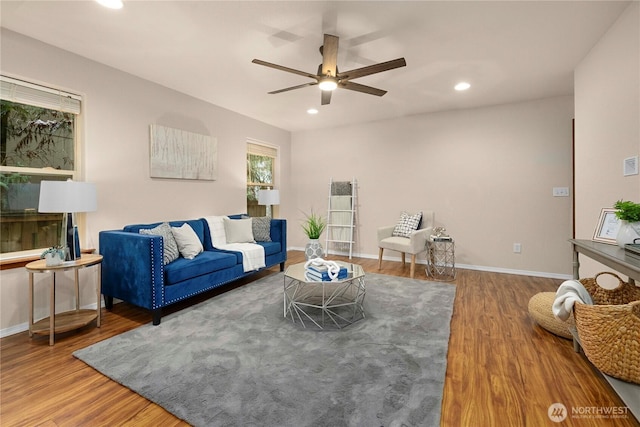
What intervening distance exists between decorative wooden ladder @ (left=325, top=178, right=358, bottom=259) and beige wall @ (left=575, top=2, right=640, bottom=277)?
3.24 m

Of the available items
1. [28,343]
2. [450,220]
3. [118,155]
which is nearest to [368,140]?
[450,220]

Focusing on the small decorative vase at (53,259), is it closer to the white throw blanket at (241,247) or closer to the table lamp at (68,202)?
the table lamp at (68,202)

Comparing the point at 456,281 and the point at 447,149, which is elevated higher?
the point at 447,149

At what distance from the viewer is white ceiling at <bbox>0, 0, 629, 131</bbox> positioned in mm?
2174

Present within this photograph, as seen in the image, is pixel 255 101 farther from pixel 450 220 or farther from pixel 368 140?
pixel 450 220

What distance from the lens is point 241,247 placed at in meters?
3.74

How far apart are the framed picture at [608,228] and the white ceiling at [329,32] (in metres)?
1.53

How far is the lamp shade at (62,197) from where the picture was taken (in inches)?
88.5

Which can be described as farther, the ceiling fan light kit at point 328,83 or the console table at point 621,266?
the ceiling fan light kit at point 328,83

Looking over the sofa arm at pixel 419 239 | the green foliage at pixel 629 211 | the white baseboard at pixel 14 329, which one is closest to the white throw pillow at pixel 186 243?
the white baseboard at pixel 14 329

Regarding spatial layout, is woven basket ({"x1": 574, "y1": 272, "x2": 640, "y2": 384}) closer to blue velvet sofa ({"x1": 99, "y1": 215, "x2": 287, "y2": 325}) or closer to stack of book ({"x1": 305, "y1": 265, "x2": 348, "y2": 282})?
stack of book ({"x1": 305, "y1": 265, "x2": 348, "y2": 282})

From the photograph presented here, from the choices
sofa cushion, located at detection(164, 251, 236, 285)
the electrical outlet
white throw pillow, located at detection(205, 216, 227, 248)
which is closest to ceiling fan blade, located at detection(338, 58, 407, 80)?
sofa cushion, located at detection(164, 251, 236, 285)

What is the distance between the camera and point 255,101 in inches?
166

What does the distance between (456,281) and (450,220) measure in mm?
1185
